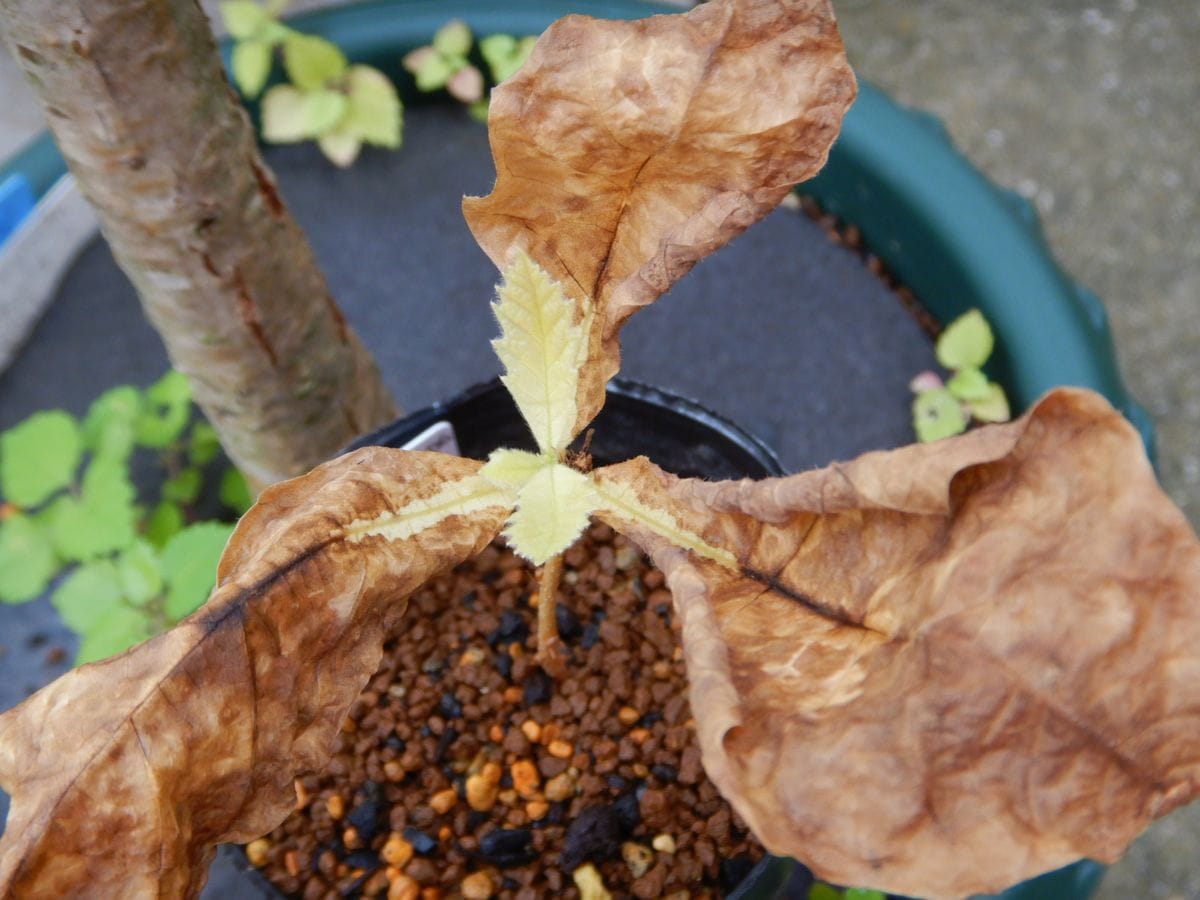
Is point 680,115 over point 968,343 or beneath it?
over

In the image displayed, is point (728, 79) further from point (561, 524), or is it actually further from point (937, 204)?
point (937, 204)

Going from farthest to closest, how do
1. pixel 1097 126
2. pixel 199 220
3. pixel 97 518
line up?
pixel 1097 126 < pixel 97 518 < pixel 199 220

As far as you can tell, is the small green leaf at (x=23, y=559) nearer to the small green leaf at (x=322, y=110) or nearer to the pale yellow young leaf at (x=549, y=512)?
the small green leaf at (x=322, y=110)

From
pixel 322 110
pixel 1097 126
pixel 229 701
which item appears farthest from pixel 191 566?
pixel 1097 126

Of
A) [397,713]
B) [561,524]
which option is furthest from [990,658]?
[397,713]

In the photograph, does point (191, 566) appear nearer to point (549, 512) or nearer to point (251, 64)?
point (549, 512)

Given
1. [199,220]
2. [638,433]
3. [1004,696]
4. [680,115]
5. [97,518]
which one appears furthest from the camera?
[97,518]

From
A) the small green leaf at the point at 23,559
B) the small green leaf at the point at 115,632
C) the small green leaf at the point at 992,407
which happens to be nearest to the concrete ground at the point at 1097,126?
the small green leaf at the point at 992,407
